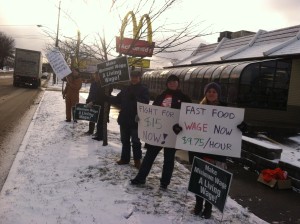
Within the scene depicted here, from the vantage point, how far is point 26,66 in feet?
117

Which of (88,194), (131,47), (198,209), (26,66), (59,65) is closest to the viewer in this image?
(198,209)

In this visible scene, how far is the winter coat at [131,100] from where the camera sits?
6.77 m

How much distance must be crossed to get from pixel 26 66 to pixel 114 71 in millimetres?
29725

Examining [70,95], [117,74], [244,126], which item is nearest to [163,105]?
[244,126]

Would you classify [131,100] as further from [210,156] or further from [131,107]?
[210,156]

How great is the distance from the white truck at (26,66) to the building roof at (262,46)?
594 inches

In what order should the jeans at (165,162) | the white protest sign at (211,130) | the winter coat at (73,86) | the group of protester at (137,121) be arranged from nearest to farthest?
the white protest sign at (211,130) → the group of protester at (137,121) → the jeans at (165,162) → the winter coat at (73,86)

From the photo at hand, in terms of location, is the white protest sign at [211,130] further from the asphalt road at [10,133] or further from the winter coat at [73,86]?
the winter coat at [73,86]

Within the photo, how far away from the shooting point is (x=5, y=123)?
1262 cm

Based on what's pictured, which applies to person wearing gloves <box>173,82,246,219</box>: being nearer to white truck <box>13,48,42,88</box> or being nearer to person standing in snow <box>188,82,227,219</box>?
person standing in snow <box>188,82,227,219</box>

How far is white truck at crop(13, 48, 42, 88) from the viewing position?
35.8 metres

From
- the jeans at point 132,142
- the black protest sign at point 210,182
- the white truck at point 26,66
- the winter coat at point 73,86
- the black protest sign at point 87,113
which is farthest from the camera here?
the white truck at point 26,66

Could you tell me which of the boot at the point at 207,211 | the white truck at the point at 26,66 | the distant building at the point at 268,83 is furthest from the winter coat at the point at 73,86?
the white truck at the point at 26,66

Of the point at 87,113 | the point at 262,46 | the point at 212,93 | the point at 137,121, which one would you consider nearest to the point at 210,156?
the point at 212,93
